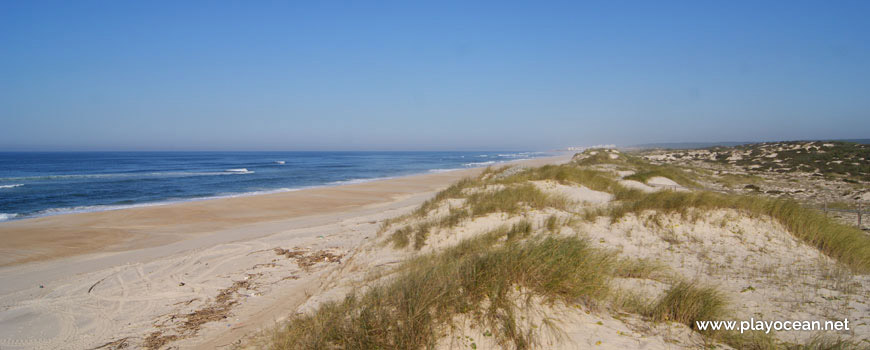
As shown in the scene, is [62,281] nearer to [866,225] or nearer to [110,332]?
[110,332]

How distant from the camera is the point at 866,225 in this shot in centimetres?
1035

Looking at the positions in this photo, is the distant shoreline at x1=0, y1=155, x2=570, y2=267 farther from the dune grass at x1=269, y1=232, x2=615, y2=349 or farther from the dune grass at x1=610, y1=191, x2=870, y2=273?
the dune grass at x1=610, y1=191, x2=870, y2=273

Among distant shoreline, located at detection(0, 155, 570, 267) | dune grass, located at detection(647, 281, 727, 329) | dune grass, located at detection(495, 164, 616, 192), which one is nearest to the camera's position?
dune grass, located at detection(647, 281, 727, 329)

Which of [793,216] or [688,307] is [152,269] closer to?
[688,307]

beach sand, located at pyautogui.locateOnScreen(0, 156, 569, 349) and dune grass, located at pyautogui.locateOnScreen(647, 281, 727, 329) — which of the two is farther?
beach sand, located at pyautogui.locateOnScreen(0, 156, 569, 349)

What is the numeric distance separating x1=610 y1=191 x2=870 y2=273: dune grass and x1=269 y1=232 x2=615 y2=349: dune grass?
523 cm

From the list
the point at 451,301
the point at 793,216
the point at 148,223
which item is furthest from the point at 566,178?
the point at 148,223

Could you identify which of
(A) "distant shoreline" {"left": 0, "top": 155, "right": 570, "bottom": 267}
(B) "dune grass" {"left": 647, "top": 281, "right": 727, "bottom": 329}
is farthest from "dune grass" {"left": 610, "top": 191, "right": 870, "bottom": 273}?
(A) "distant shoreline" {"left": 0, "top": 155, "right": 570, "bottom": 267}

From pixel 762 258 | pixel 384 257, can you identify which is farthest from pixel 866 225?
pixel 384 257

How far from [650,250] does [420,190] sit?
20822 millimetres

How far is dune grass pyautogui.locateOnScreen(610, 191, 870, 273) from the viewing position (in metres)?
7.09

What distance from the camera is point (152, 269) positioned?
9039 millimetres

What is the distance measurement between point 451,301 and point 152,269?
29.0 feet

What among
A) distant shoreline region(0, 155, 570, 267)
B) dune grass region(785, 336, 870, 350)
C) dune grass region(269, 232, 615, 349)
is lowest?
distant shoreline region(0, 155, 570, 267)
